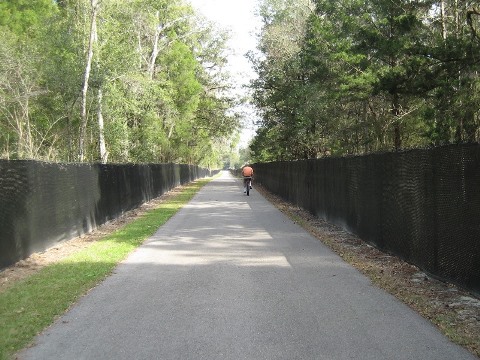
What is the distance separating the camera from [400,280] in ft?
23.6

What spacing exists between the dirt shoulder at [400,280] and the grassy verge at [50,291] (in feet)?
1.30

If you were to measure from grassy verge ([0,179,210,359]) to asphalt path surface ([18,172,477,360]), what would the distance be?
0.21 meters

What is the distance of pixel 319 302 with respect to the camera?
6.11m

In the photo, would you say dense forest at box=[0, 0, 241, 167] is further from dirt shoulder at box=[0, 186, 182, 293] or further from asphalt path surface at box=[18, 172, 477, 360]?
asphalt path surface at box=[18, 172, 477, 360]

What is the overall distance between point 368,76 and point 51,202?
38.5ft

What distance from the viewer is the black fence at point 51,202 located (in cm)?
838

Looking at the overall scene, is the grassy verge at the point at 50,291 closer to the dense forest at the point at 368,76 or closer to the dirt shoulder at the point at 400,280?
the dirt shoulder at the point at 400,280

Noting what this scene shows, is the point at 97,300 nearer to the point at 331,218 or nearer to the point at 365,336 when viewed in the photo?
the point at 365,336

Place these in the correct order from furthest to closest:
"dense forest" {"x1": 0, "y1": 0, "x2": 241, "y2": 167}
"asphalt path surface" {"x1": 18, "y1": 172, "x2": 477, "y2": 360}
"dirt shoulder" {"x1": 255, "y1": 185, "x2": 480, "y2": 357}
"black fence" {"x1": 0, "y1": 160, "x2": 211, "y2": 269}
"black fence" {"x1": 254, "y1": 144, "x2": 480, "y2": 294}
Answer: "dense forest" {"x1": 0, "y1": 0, "x2": 241, "y2": 167} → "black fence" {"x1": 0, "y1": 160, "x2": 211, "y2": 269} → "black fence" {"x1": 254, "y1": 144, "x2": 480, "y2": 294} → "dirt shoulder" {"x1": 255, "y1": 185, "x2": 480, "y2": 357} → "asphalt path surface" {"x1": 18, "y1": 172, "x2": 477, "y2": 360}

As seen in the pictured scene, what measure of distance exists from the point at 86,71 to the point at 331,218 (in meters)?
12.7

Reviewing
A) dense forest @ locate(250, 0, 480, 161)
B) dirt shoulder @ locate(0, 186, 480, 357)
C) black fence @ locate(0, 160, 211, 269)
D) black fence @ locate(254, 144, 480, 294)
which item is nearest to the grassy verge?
dirt shoulder @ locate(0, 186, 480, 357)

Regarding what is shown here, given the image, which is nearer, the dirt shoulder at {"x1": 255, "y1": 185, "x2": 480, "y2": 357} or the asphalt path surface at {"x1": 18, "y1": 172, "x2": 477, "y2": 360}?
the asphalt path surface at {"x1": 18, "y1": 172, "x2": 477, "y2": 360}

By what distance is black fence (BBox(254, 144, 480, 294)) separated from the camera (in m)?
6.07

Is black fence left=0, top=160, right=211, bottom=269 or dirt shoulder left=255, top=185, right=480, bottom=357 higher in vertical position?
black fence left=0, top=160, right=211, bottom=269
